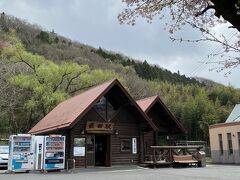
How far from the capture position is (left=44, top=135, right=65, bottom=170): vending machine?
19062mm

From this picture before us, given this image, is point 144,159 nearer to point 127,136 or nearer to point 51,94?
point 127,136

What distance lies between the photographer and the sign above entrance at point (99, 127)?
2135cm

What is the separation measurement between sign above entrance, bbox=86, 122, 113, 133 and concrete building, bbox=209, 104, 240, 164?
13476 mm

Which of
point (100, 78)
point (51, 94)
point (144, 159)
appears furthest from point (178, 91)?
point (144, 159)

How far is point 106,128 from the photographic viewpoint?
21875 millimetres

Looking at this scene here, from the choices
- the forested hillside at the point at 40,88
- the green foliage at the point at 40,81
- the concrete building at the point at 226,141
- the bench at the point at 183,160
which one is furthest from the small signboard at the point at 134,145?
the green foliage at the point at 40,81

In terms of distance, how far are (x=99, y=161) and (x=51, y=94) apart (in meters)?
17.0

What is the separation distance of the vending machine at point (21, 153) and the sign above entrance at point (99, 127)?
140 inches

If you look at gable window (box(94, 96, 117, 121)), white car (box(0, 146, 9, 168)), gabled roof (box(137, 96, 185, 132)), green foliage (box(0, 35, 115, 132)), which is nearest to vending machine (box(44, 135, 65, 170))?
gable window (box(94, 96, 117, 121))

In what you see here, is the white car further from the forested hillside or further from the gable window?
the forested hillside

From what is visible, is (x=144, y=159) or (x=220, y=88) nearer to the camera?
(x=144, y=159)

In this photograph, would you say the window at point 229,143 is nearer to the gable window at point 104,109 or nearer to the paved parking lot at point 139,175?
the gable window at point 104,109

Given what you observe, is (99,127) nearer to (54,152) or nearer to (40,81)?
(54,152)

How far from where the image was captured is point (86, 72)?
4334 cm
